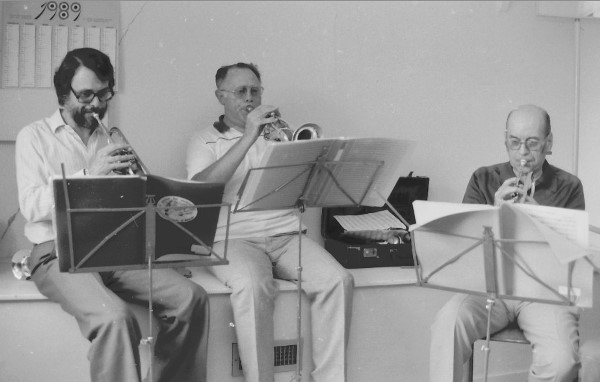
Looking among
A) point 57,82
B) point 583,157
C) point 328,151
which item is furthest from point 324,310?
point 583,157

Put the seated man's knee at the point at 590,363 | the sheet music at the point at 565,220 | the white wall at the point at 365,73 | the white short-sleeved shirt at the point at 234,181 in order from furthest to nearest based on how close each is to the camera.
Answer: the white wall at the point at 365,73 < the white short-sleeved shirt at the point at 234,181 < the seated man's knee at the point at 590,363 < the sheet music at the point at 565,220

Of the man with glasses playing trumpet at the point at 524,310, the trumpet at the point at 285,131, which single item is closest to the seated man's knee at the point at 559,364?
the man with glasses playing trumpet at the point at 524,310

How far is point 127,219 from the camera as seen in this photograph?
2193mm

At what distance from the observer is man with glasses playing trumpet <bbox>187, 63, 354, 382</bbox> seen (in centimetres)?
277

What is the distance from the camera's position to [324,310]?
2.91 m

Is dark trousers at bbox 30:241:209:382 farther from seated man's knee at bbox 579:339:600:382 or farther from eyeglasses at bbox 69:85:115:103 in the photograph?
seated man's knee at bbox 579:339:600:382

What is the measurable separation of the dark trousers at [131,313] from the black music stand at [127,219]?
0.77 ft

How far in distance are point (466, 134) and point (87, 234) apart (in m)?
2.32

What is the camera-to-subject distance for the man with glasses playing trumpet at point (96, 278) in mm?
2443

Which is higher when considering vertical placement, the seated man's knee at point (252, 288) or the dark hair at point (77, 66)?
the dark hair at point (77, 66)

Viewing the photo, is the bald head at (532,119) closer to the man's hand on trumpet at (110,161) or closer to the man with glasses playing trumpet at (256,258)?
the man with glasses playing trumpet at (256,258)

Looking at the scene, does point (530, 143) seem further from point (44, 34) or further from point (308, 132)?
point (44, 34)

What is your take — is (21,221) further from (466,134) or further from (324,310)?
(466,134)

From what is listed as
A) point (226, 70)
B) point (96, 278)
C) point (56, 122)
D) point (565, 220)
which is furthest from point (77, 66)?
point (565, 220)
